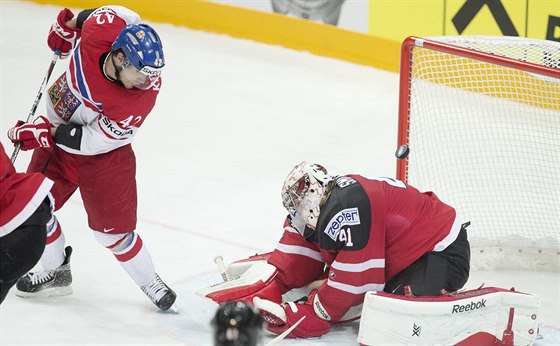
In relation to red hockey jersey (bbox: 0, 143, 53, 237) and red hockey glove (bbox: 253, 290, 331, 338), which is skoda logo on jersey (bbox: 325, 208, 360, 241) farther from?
red hockey jersey (bbox: 0, 143, 53, 237)

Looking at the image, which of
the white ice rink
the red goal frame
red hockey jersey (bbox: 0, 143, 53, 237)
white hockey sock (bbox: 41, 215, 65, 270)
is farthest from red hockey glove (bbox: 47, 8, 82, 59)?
the red goal frame

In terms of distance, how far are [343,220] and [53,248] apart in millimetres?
1068

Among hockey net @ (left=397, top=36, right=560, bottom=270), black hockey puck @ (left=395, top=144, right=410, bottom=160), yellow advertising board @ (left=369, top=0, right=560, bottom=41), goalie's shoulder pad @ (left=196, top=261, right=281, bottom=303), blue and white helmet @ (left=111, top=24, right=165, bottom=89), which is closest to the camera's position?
blue and white helmet @ (left=111, top=24, right=165, bottom=89)

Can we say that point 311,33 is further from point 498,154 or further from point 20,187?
point 20,187

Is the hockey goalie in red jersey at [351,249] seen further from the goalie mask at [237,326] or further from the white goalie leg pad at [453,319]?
the goalie mask at [237,326]

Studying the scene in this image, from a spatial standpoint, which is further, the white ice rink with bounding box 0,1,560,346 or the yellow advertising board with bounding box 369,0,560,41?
the yellow advertising board with bounding box 369,0,560,41

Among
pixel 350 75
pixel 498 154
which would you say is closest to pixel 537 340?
pixel 498 154

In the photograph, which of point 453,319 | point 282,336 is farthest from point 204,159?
point 453,319

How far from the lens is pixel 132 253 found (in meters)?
3.79

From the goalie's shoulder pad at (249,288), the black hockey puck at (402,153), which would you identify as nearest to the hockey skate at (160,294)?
the goalie's shoulder pad at (249,288)

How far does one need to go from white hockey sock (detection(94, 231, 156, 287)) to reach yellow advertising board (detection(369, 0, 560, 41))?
2.86 m

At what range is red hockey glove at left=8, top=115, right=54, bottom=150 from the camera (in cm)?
357

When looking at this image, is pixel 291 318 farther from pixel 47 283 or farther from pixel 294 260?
pixel 47 283

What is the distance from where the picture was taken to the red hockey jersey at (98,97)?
3578mm
